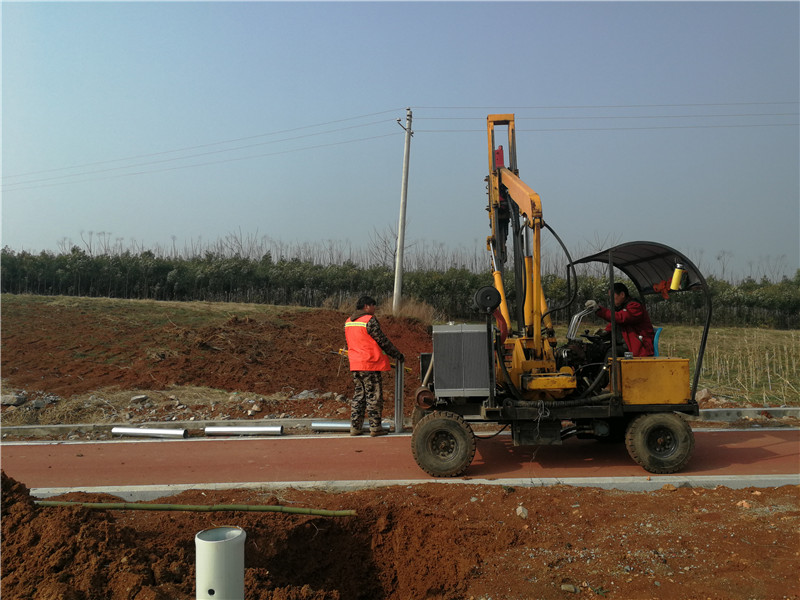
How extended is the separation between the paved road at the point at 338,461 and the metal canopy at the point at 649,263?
2350mm

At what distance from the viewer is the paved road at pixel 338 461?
7540 millimetres

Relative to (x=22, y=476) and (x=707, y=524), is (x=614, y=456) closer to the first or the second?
(x=707, y=524)

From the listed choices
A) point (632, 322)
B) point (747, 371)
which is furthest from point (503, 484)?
point (747, 371)

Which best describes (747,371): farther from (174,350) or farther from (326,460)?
(174,350)

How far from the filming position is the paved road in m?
7.54

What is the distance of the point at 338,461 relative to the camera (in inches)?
332

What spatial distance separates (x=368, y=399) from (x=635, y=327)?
4109 mm

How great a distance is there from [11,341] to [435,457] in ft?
42.9

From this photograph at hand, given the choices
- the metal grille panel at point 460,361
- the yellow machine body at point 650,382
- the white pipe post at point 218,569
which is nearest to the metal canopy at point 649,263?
the yellow machine body at point 650,382

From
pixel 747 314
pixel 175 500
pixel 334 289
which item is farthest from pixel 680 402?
pixel 747 314

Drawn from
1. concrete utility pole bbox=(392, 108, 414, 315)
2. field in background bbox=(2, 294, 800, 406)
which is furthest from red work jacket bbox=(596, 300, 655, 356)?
concrete utility pole bbox=(392, 108, 414, 315)

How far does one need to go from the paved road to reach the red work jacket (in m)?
1.52

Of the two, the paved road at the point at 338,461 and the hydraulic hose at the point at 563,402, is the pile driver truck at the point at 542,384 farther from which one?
the paved road at the point at 338,461

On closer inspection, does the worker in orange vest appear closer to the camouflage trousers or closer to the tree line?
the camouflage trousers
